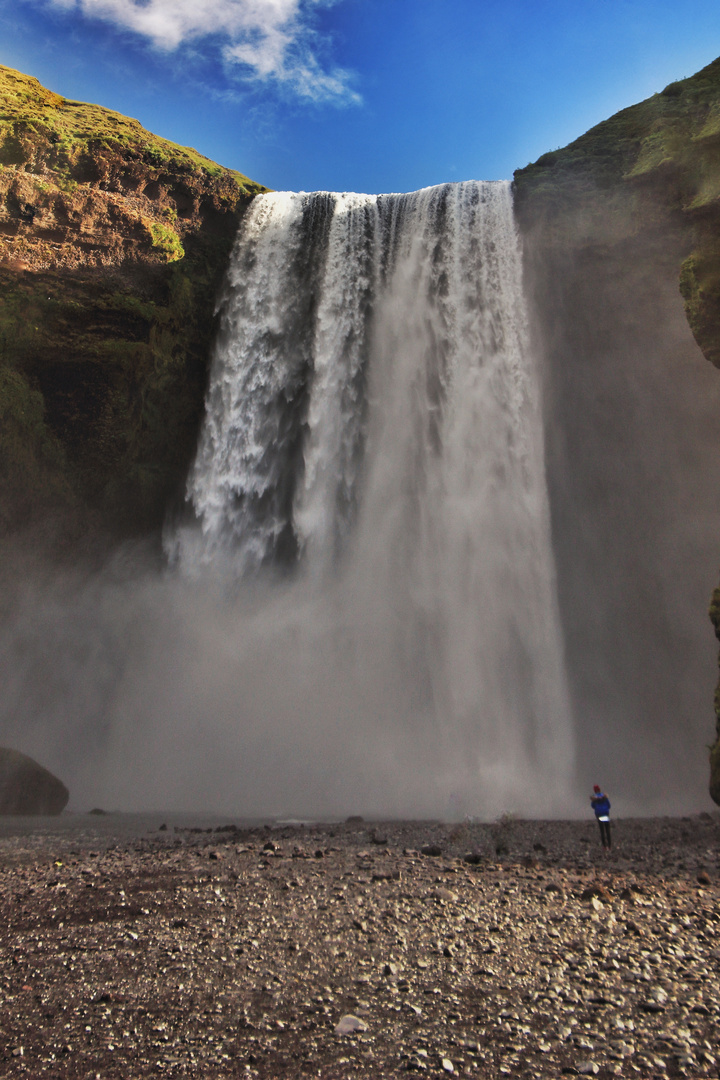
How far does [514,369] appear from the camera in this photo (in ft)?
60.3

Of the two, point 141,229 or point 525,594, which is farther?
point 141,229

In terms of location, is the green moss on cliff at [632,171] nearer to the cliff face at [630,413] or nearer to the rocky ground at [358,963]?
the cliff face at [630,413]

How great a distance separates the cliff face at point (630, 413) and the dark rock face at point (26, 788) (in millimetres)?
14743

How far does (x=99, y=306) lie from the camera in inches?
737

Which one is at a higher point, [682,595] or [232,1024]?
[682,595]

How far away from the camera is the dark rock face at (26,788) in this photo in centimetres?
1318

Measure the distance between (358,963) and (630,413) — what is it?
19.1 meters

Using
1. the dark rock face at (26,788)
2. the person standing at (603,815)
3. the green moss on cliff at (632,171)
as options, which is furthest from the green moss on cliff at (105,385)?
the person standing at (603,815)

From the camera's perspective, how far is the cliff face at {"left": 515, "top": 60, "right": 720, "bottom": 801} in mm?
18188

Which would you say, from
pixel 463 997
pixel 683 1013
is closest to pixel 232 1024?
pixel 463 997

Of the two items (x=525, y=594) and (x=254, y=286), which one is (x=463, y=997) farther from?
(x=254, y=286)

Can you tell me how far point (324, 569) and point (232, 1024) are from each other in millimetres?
14680

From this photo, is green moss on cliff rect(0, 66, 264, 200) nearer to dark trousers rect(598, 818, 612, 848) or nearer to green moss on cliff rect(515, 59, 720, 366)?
green moss on cliff rect(515, 59, 720, 366)

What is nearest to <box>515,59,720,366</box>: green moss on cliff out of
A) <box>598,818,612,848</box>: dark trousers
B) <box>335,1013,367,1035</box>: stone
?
<box>598,818,612,848</box>: dark trousers
